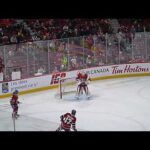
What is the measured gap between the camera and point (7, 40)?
48.9 ft

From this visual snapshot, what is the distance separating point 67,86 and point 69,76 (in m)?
0.65

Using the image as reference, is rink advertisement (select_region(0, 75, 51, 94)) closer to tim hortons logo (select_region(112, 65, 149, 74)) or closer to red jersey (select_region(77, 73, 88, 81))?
red jersey (select_region(77, 73, 88, 81))

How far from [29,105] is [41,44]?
9.31 feet

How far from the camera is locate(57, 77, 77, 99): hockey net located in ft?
46.0

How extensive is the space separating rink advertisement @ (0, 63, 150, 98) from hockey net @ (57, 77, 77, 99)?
341 mm

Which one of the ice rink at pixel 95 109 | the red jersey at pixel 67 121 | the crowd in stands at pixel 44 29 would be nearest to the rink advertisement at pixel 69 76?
the ice rink at pixel 95 109

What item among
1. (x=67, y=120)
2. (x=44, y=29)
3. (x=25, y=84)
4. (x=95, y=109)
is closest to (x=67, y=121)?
(x=67, y=120)

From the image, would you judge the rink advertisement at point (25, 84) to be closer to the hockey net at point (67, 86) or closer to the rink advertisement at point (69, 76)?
the rink advertisement at point (69, 76)

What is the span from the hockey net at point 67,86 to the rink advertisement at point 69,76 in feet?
1.12

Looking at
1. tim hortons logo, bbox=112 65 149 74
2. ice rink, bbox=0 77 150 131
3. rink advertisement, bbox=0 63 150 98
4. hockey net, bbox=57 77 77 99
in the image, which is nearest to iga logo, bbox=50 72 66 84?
rink advertisement, bbox=0 63 150 98

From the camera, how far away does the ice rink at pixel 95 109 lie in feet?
32.1
